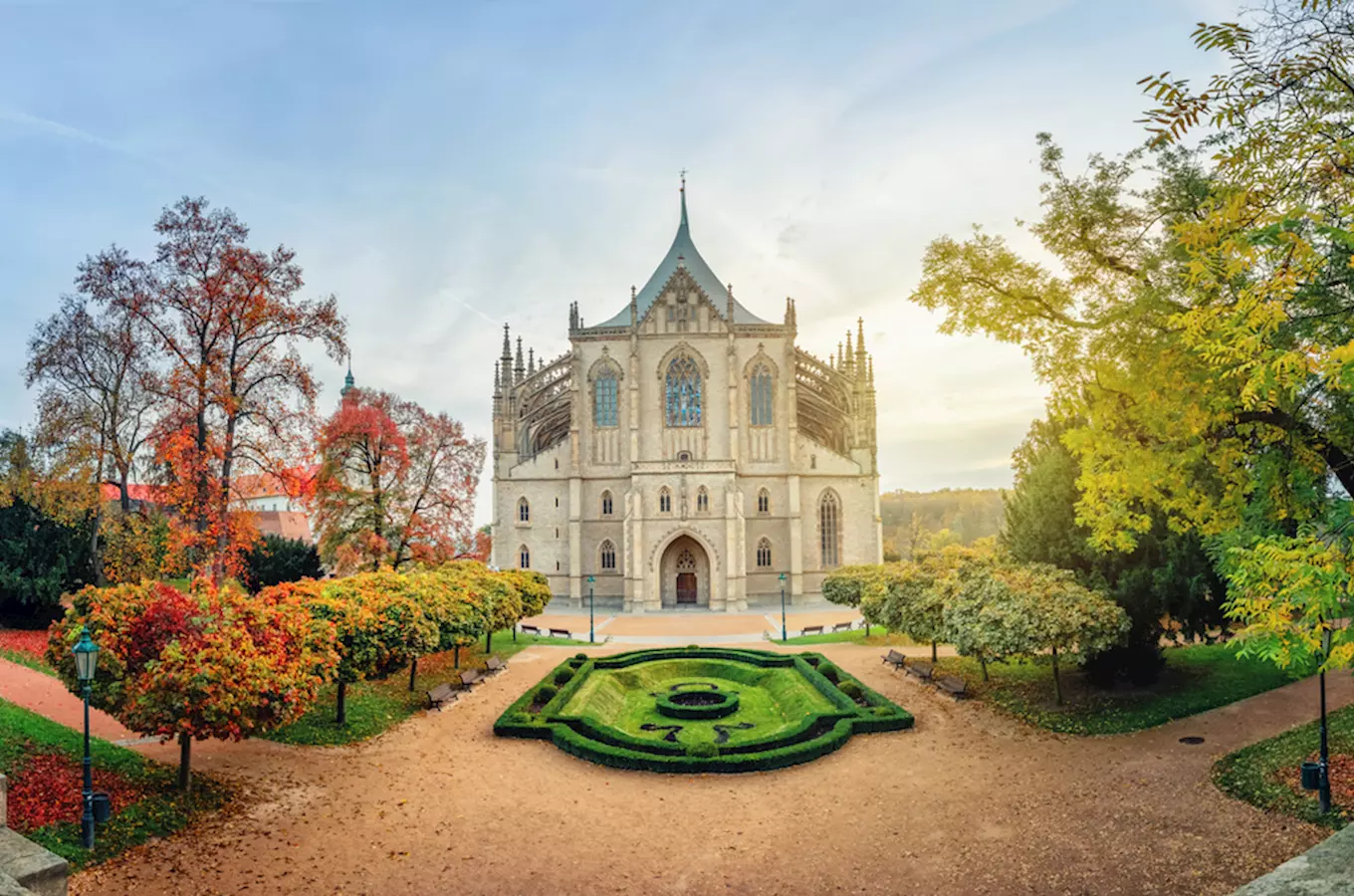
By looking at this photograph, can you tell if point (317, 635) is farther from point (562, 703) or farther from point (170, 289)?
point (170, 289)

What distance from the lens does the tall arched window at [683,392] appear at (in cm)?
4750

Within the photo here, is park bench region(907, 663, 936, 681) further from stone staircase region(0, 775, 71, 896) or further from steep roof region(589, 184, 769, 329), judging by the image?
steep roof region(589, 184, 769, 329)

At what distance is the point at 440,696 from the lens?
72.9ft

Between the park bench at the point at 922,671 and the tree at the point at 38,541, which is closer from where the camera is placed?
the tree at the point at 38,541

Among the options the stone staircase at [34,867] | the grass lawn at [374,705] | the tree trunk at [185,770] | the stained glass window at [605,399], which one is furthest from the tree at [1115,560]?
the stained glass window at [605,399]

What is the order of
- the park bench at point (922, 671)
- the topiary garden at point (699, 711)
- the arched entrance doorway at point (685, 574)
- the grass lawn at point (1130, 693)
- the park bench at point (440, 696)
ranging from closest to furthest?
the topiary garden at point (699, 711), the grass lawn at point (1130, 693), the park bench at point (440, 696), the park bench at point (922, 671), the arched entrance doorway at point (685, 574)

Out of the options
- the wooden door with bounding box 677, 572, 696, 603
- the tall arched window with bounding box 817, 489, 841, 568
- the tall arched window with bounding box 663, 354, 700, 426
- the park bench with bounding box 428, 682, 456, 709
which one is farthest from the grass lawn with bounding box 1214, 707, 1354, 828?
the tall arched window with bounding box 663, 354, 700, 426

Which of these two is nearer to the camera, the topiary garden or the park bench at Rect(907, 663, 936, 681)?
the topiary garden

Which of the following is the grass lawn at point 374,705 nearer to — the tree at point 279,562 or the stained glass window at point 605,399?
the tree at point 279,562

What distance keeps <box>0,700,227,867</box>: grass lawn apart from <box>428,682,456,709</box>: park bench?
7.88 metres

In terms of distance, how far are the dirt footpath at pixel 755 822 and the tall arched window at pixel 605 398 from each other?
30549 millimetres

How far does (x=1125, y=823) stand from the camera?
1234 centimetres

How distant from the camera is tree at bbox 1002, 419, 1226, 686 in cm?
1777

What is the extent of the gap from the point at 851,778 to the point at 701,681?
32.2 feet
